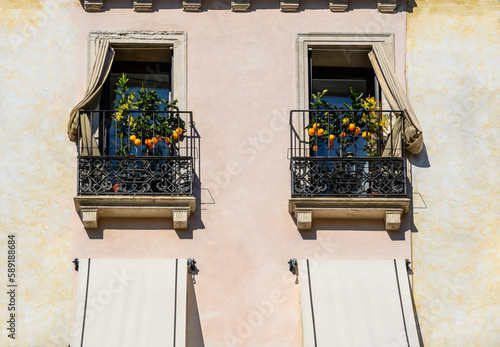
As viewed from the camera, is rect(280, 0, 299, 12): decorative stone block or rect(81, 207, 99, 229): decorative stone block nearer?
rect(81, 207, 99, 229): decorative stone block

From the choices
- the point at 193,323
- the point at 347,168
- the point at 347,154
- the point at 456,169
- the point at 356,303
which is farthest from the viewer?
the point at 456,169

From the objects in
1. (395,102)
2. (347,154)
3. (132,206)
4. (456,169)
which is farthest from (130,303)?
(456,169)

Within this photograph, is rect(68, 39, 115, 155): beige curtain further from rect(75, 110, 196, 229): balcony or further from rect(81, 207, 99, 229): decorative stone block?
rect(81, 207, 99, 229): decorative stone block

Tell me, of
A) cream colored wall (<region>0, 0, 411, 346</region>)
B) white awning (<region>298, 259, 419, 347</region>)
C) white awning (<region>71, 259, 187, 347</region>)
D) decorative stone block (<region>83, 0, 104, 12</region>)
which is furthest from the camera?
decorative stone block (<region>83, 0, 104, 12</region>)

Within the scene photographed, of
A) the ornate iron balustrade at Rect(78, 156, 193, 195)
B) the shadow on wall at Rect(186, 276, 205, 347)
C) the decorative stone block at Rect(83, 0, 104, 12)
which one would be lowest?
the shadow on wall at Rect(186, 276, 205, 347)

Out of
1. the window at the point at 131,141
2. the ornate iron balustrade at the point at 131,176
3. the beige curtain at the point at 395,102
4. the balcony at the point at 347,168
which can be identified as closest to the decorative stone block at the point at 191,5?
the window at the point at 131,141

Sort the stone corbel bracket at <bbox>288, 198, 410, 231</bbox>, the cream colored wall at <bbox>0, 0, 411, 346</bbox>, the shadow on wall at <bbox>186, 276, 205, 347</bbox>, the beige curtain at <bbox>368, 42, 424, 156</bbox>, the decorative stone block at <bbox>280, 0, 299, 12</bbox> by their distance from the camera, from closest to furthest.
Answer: the shadow on wall at <bbox>186, 276, 205, 347</bbox>
the cream colored wall at <bbox>0, 0, 411, 346</bbox>
the stone corbel bracket at <bbox>288, 198, 410, 231</bbox>
the beige curtain at <bbox>368, 42, 424, 156</bbox>
the decorative stone block at <bbox>280, 0, 299, 12</bbox>

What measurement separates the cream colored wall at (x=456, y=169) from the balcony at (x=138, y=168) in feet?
8.32

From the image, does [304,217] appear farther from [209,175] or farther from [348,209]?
[209,175]

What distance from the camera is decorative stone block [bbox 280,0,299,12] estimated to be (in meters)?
12.3

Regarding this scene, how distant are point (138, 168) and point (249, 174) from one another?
1.21 metres

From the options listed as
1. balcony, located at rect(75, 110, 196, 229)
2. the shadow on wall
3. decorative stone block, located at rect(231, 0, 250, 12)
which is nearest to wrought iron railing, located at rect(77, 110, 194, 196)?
balcony, located at rect(75, 110, 196, 229)

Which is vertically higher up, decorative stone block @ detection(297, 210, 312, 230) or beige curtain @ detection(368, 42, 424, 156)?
beige curtain @ detection(368, 42, 424, 156)

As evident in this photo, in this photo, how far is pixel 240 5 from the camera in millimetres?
12227
